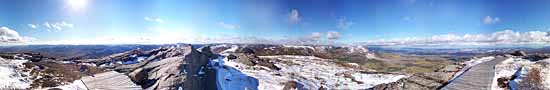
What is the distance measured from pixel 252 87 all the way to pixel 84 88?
15.0 metres


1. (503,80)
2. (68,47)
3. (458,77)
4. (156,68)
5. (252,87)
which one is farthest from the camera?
(68,47)

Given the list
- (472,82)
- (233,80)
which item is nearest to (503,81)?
(472,82)

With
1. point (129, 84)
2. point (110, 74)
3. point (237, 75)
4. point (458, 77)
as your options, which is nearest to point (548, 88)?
point (458, 77)

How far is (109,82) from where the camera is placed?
1759 inches

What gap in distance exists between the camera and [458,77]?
2836 centimetres

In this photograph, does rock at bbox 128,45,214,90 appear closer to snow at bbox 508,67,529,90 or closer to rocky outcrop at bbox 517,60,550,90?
snow at bbox 508,67,529,90

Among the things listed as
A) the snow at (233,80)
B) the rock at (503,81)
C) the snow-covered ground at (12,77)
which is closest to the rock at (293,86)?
the snow at (233,80)

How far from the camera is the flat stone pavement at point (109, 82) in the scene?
1597 inches

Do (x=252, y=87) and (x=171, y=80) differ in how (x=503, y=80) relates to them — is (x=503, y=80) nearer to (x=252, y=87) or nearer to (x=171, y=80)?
(x=252, y=87)

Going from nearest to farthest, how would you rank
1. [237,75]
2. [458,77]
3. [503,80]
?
[503,80] → [458,77] → [237,75]

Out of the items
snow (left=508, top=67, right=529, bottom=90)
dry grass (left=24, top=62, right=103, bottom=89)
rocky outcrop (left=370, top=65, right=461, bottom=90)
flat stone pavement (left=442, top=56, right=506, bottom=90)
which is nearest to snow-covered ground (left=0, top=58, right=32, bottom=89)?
dry grass (left=24, top=62, right=103, bottom=89)

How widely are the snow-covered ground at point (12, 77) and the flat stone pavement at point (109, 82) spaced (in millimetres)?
5091

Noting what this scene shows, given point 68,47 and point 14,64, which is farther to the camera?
point 68,47

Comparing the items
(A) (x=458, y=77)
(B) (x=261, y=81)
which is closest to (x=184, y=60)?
(B) (x=261, y=81)
